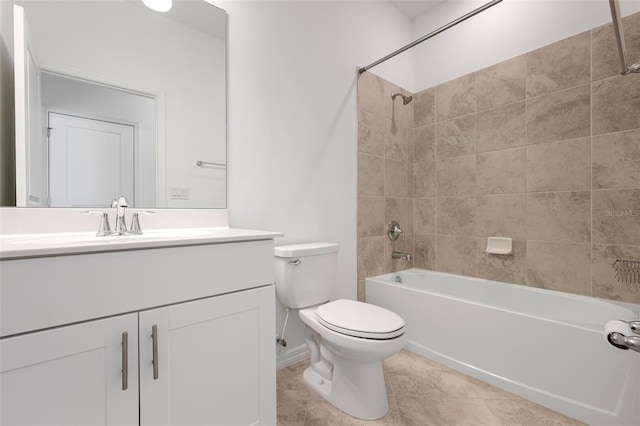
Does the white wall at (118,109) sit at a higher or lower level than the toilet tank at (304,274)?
higher

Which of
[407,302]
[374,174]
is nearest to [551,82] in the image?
[374,174]

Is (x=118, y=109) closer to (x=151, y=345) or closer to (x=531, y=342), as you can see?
(x=151, y=345)

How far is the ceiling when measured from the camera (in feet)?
7.98

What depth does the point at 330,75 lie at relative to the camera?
6.72 feet

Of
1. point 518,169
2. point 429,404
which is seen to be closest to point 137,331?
point 429,404

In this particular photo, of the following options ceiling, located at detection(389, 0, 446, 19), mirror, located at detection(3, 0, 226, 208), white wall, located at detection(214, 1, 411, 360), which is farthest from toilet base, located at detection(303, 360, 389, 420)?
ceiling, located at detection(389, 0, 446, 19)

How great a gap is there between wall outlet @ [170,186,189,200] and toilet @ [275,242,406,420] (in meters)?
0.54

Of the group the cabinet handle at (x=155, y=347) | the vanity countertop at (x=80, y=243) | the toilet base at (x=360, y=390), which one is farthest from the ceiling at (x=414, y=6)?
the cabinet handle at (x=155, y=347)

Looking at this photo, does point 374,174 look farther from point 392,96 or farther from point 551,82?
point 551,82

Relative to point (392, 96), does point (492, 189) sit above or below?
below

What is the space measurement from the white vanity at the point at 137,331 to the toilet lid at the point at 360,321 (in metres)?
0.35

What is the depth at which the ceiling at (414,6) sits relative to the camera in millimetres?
2434

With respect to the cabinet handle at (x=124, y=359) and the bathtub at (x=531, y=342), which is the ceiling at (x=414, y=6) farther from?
the cabinet handle at (x=124, y=359)

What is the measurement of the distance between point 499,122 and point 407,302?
1432mm
